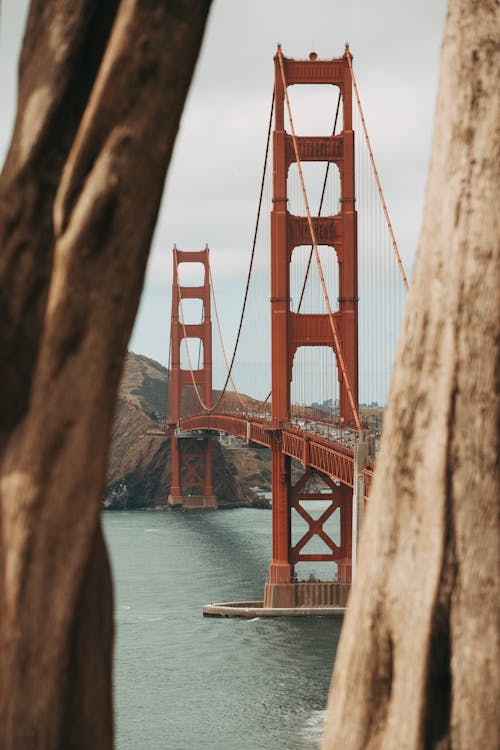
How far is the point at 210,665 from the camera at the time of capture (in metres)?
25.9

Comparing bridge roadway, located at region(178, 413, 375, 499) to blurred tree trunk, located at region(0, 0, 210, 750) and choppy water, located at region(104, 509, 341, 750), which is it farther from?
blurred tree trunk, located at region(0, 0, 210, 750)

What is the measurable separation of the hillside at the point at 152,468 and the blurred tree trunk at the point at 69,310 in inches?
2759

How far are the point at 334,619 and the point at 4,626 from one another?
29.0 m

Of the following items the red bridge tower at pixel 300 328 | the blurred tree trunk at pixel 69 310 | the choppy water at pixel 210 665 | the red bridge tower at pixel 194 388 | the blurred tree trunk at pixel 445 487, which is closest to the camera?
the blurred tree trunk at pixel 69 310

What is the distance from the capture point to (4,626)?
7.00 feet

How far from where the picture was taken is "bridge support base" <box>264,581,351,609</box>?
31344 mm

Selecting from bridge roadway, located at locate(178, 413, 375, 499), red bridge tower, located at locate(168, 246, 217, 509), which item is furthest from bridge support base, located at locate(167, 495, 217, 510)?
bridge roadway, located at locate(178, 413, 375, 499)

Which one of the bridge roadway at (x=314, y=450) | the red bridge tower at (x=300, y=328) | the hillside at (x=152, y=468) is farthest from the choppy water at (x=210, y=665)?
the hillside at (x=152, y=468)

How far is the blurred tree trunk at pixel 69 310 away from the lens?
2146 mm

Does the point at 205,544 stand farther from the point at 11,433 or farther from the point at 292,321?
the point at 11,433

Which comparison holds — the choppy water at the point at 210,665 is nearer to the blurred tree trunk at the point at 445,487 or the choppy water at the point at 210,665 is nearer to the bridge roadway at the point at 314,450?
the bridge roadway at the point at 314,450

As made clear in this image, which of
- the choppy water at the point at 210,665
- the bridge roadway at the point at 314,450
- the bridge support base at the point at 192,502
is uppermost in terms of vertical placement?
the bridge roadway at the point at 314,450

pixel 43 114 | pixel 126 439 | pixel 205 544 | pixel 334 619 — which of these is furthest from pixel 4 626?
pixel 126 439

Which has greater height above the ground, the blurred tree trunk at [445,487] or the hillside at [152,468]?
the blurred tree trunk at [445,487]
